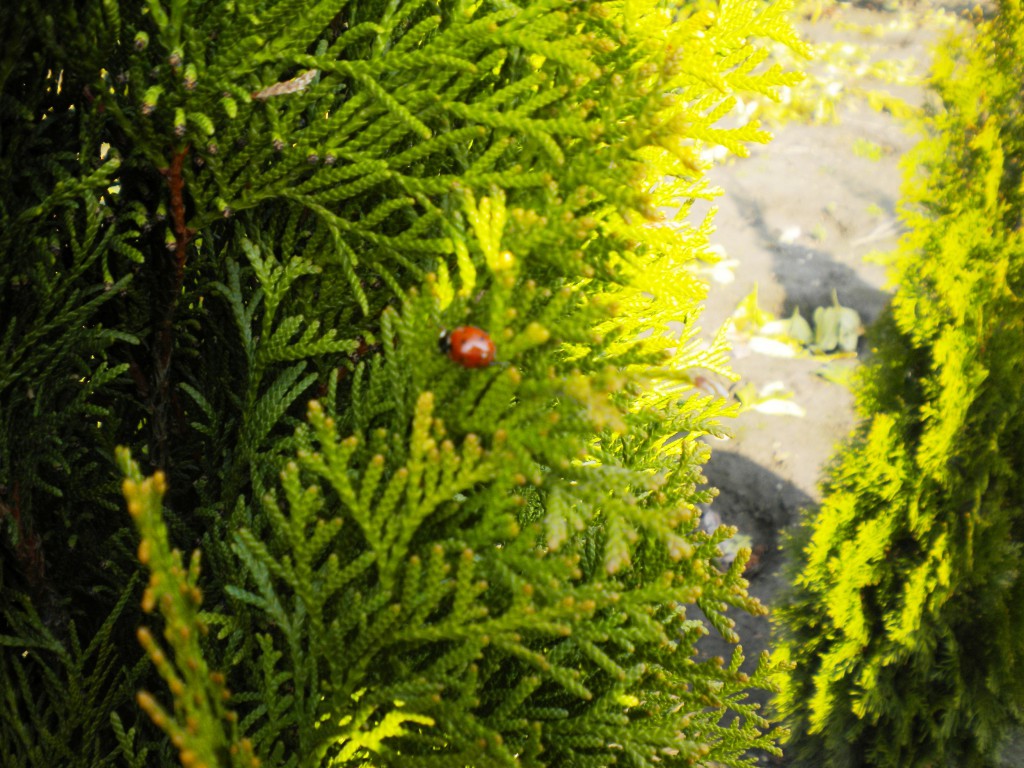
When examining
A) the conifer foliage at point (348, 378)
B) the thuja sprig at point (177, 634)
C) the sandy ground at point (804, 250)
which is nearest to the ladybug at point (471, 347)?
the conifer foliage at point (348, 378)

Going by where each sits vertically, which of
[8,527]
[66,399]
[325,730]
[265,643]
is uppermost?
[66,399]

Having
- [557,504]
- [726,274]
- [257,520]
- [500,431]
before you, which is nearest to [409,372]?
[500,431]

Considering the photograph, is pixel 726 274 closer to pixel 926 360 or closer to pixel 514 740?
pixel 926 360

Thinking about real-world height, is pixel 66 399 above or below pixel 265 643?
above

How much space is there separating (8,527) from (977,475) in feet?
14.1

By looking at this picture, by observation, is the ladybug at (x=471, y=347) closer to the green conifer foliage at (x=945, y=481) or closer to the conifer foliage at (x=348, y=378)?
the conifer foliage at (x=348, y=378)

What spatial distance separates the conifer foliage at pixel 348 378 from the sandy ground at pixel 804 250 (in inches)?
169

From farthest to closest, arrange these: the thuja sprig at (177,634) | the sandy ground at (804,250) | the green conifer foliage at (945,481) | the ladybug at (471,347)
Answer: the sandy ground at (804,250) → the green conifer foliage at (945,481) → the ladybug at (471,347) → the thuja sprig at (177,634)

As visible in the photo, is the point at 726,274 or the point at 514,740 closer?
the point at 514,740

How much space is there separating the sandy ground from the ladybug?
4833 mm

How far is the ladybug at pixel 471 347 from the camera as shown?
4.58ft

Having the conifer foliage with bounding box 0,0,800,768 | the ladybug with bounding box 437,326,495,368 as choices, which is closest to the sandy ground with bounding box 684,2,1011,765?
the conifer foliage with bounding box 0,0,800,768

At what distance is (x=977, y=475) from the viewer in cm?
371

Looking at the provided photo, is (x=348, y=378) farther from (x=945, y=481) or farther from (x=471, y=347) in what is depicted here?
(x=945, y=481)
